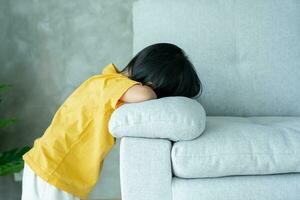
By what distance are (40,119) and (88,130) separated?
0.92 meters

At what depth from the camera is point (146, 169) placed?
43.5 inches

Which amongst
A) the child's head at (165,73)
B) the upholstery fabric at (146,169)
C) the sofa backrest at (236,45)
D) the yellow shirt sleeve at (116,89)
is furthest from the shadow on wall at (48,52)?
the upholstery fabric at (146,169)

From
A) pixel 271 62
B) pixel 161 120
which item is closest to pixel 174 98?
pixel 161 120

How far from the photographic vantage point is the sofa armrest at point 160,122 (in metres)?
1.09

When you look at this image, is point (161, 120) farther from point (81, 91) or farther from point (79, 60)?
point (79, 60)

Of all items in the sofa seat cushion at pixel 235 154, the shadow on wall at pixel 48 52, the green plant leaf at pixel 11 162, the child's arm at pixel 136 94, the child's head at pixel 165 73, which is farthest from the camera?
the shadow on wall at pixel 48 52

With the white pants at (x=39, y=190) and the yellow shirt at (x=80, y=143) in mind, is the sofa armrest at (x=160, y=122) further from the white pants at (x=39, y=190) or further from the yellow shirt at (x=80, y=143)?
the white pants at (x=39, y=190)

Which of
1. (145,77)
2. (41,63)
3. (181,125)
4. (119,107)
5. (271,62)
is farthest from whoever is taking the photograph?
(41,63)

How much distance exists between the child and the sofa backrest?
1.39 feet

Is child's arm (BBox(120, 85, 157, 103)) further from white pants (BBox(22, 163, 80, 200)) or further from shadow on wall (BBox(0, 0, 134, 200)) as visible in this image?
shadow on wall (BBox(0, 0, 134, 200))

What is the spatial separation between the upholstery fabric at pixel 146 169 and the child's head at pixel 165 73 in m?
0.28

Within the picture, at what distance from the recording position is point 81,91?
1.37 m

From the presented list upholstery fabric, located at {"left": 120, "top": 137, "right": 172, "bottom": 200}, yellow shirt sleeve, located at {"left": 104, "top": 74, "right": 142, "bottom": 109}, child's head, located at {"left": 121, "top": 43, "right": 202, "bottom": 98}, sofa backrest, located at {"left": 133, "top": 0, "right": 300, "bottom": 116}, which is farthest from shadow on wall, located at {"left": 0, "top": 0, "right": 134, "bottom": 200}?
upholstery fabric, located at {"left": 120, "top": 137, "right": 172, "bottom": 200}

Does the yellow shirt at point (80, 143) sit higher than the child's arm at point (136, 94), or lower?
lower
